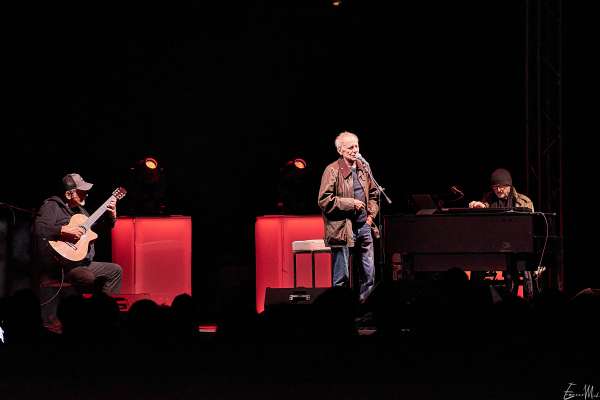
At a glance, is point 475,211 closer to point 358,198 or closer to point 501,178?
point 358,198

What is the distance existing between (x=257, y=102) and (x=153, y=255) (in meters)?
2.11

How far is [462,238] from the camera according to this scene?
22.4ft

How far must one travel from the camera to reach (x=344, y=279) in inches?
275

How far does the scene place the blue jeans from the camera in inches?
275

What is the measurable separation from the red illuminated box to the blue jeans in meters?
2.75

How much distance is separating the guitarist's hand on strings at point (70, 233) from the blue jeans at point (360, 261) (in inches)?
90.5

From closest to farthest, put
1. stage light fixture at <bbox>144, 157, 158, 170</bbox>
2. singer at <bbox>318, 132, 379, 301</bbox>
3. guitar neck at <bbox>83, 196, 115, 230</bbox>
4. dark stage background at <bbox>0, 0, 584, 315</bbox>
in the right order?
1. singer at <bbox>318, 132, 379, 301</bbox>
2. guitar neck at <bbox>83, 196, 115, 230</bbox>
3. stage light fixture at <bbox>144, 157, 158, 170</bbox>
4. dark stage background at <bbox>0, 0, 584, 315</bbox>

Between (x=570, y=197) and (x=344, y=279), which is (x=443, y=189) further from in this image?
(x=344, y=279)

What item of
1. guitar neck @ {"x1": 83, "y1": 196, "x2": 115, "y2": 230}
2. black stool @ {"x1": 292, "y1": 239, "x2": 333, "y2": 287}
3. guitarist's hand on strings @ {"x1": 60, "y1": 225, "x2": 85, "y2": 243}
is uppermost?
guitar neck @ {"x1": 83, "y1": 196, "x2": 115, "y2": 230}

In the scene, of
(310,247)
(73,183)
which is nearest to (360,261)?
(310,247)

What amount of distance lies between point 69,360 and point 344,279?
4.87m

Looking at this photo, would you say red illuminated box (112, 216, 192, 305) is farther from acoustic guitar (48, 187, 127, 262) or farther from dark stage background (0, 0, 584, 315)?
acoustic guitar (48, 187, 127, 262)

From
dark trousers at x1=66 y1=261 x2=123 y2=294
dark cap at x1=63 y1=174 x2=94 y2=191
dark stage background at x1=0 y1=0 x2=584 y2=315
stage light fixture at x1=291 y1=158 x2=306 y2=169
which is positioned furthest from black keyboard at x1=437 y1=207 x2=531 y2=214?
dark cap at x1=63 y1=174 x2=94 y2=191

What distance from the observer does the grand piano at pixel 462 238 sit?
6816 millimetres
